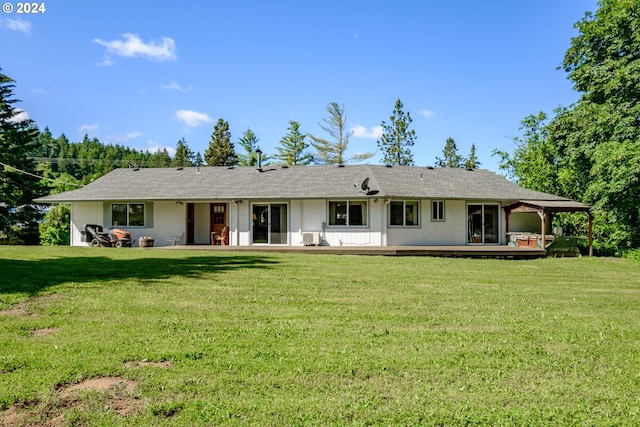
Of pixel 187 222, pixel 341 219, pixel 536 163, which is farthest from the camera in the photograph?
pixel 536 163

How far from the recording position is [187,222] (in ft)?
67.2

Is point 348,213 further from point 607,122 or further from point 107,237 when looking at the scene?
point 607,122

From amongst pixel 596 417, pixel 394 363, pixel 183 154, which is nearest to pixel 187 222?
pixel 394 363

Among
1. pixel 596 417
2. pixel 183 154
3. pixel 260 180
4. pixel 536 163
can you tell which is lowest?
pixel 596 417

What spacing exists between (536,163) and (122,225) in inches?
1065

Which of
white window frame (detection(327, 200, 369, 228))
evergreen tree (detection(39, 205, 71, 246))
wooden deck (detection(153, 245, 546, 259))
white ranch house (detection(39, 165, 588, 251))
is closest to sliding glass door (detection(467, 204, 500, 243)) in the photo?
white ranch house (detection(39, 165, 588, 251))

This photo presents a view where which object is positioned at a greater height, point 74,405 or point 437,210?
point 437,210

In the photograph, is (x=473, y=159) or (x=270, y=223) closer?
(x=270, y=223)

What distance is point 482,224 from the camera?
2039 cm

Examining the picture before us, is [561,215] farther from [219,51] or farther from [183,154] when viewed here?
[183,154]

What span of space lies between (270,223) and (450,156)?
Answer: 46316 millimetres

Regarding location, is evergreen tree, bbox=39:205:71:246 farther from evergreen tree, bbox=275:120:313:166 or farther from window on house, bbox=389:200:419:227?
evergreen tree, bbox=275:120:313:166

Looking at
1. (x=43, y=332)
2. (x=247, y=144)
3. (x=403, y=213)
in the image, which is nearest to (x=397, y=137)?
(x=247, y=144)

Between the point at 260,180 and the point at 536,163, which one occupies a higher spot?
the point at 536,163
